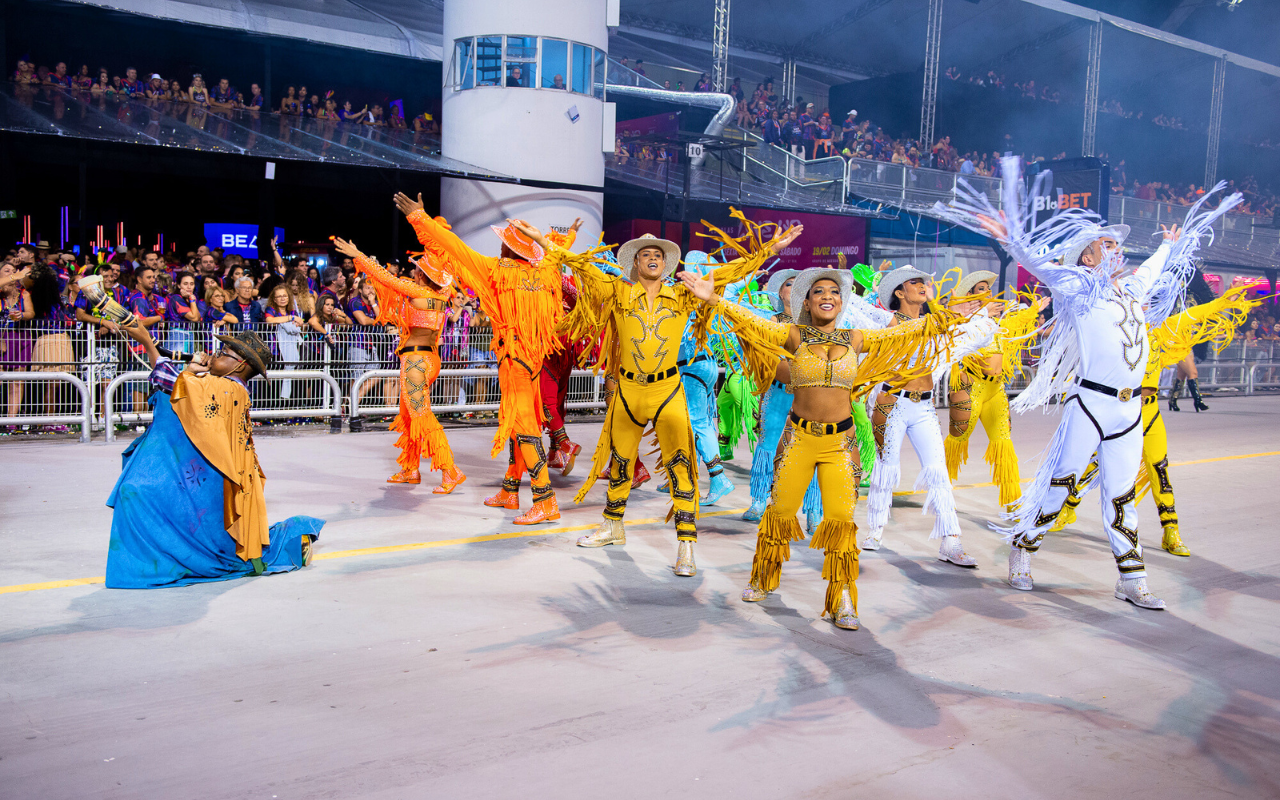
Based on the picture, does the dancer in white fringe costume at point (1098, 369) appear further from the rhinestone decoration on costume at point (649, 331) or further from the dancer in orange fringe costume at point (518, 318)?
the dancer in orange fringe costume at point (518, 318)

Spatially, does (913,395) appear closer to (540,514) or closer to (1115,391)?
(1115,391)

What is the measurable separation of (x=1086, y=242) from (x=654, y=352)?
262cm

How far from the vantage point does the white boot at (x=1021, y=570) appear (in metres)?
5.82

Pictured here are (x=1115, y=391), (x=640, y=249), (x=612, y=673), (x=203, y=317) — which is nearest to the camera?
(x=612, y=673)

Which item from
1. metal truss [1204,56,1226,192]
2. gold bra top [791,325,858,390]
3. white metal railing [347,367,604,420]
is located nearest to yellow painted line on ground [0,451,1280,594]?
gold bra top [791,325,858,390]

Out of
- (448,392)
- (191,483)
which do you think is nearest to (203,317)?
(448,392)

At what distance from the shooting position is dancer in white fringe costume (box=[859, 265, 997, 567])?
630 cm

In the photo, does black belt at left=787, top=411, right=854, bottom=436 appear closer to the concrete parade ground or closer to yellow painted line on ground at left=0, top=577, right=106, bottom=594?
the concrete parade ground

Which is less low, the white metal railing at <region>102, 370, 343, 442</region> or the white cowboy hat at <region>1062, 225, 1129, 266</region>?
the white cowboy hat at <region>1062, 225, 1129, 266</region>

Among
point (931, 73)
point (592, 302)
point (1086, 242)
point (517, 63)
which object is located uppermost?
point (931, 73)

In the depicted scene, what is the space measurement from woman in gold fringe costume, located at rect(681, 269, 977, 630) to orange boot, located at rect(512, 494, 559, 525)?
7.44ft

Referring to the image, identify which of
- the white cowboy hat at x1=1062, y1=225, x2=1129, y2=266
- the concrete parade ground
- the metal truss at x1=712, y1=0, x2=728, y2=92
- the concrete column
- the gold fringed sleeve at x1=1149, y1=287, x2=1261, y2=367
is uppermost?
the metal truss at x1=712, y1=0, x2=728, y2=92

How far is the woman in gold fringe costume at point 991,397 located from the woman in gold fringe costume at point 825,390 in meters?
1.91

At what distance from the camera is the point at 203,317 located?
1053cm
